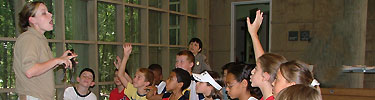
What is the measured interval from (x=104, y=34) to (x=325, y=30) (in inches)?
129

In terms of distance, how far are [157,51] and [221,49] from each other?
A: 144cm

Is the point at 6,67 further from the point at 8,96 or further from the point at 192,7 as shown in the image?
the point at 192,7

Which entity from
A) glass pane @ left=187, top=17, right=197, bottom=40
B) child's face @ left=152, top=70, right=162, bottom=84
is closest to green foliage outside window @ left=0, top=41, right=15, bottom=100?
child's face @ left=152, top=70, right=162, bottom=84

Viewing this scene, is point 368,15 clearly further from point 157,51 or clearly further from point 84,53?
point 84,53

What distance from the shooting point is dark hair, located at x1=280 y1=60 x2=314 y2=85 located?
175 centimetres

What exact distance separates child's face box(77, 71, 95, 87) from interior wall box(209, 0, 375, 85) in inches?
120

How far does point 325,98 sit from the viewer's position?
3.06 meters

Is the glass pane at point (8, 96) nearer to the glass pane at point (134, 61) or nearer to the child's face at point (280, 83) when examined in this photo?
the glass pane at point (134, 61)

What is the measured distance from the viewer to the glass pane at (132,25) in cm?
454

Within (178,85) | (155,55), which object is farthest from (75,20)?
(178,85)

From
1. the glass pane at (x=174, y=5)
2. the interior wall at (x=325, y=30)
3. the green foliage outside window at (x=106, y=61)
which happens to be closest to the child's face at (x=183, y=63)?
the green foliage outside window at (x=106, y=61)

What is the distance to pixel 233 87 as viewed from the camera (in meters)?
2.41

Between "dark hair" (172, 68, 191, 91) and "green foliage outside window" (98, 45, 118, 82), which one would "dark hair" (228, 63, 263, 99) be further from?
"green foliage outside window" (98, 45, 118, 82)

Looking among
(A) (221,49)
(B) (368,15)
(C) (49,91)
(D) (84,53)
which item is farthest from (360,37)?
(C) (49,91)
